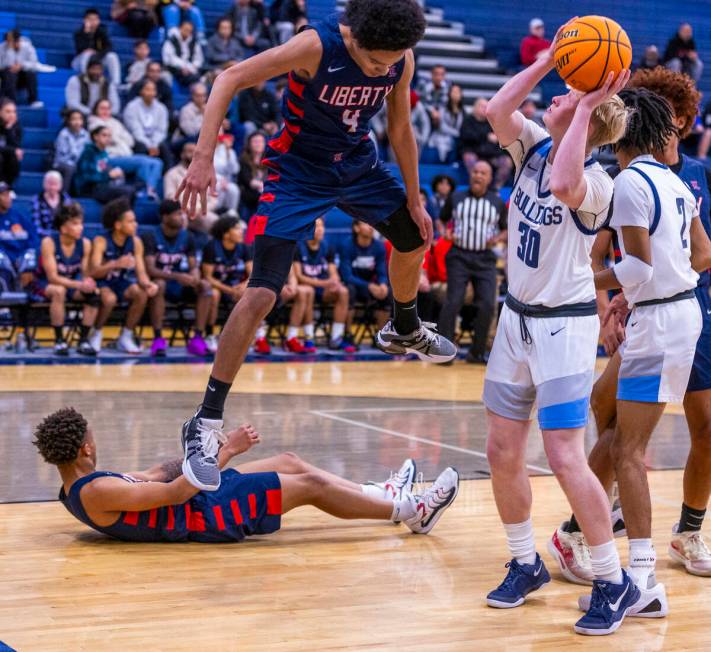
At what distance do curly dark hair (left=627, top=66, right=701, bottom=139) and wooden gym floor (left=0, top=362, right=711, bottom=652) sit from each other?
202 centimetres

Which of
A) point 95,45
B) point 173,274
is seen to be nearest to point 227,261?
point 173,274

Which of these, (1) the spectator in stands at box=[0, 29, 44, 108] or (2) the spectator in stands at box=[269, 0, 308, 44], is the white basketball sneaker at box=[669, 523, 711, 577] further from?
(2) the spectator in stands at box=[269, 0, 308, 44]

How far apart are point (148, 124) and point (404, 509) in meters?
10.6

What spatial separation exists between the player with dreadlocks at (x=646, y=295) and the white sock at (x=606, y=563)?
26cm

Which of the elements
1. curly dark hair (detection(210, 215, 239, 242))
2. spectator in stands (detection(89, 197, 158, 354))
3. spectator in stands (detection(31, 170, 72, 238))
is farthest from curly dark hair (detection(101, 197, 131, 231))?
curly dark hair (detection(210, 215, 239, 242))

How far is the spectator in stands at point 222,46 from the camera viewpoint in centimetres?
1703

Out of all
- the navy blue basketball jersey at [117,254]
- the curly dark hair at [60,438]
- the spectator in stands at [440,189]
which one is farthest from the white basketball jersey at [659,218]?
the spectator in stands at [440,189]

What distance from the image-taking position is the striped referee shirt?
12.9 metres

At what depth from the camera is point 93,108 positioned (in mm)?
15039

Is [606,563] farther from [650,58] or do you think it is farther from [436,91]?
[650,58]

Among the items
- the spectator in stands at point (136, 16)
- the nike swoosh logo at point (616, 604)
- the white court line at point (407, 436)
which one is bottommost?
the white court line at point (407, 436)

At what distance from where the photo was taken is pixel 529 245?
444 cm

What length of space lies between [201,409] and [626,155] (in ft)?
6.78

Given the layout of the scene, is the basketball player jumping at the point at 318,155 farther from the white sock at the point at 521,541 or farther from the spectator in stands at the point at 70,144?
the spectator in stands at the point at 70,144
